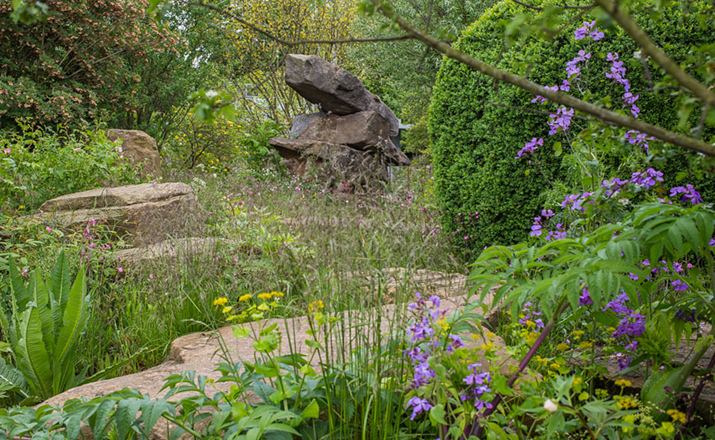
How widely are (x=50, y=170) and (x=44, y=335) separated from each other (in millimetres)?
3546

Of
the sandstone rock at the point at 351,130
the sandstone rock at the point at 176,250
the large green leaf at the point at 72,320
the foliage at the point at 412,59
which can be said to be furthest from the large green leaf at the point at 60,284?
the foliage at the point at 412,59

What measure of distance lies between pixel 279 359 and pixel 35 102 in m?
8.17

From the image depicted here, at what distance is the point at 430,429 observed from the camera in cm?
195

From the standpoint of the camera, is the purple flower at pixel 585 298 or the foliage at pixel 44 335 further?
the foliage at pixel 44 335

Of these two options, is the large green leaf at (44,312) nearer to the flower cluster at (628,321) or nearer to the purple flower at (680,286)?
the flower cluster at (628,321)

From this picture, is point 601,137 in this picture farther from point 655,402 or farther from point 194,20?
point 194,20

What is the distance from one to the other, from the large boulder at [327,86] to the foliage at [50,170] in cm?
351

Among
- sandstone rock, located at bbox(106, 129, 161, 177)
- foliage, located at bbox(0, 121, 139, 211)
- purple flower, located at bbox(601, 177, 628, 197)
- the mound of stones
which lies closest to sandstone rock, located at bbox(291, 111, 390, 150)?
the mound of stones

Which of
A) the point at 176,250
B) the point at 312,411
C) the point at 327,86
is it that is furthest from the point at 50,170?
the point at 312,411

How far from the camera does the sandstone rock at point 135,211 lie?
14.0ft

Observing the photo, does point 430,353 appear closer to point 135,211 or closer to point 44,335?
point 44,335

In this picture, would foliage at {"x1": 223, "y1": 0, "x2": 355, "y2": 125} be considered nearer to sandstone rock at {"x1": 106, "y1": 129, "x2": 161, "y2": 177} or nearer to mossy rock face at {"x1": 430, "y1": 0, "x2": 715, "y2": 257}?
sandstone rock at {"x1": 106, "y1": 129, "x2": 161, "y2": 177}

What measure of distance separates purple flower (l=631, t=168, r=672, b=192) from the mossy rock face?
187 centimetres

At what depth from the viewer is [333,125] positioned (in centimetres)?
979
